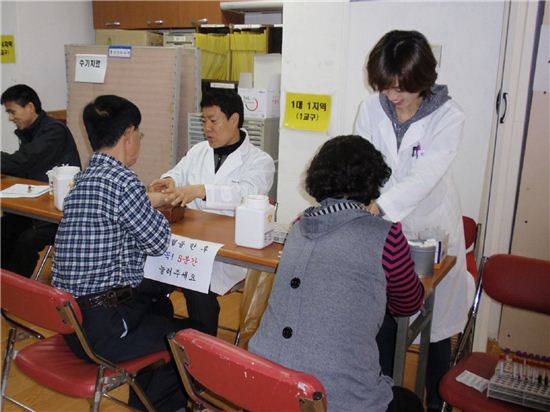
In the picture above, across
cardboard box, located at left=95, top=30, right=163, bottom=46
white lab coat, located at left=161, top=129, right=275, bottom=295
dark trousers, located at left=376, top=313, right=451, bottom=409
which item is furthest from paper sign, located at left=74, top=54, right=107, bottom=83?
dark trousers, located at left=376, top=313, right=451, bottom=409

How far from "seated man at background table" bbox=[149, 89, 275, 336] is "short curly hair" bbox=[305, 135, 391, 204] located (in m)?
0.88

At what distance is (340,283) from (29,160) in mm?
2249

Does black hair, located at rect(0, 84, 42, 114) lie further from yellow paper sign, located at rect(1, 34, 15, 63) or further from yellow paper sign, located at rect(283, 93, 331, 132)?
yellow paper sign, located at rect(1, 34, 15, 63)

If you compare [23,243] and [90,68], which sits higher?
[90,68]

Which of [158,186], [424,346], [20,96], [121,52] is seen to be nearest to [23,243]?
[20,96]

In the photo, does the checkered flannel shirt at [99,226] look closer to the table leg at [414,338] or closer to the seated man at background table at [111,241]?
the seated man at background table at [111,241]

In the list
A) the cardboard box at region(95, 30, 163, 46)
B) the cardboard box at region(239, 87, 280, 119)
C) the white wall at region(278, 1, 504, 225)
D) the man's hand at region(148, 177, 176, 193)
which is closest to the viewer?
the man's hand at region(148, 177, 176, 193)

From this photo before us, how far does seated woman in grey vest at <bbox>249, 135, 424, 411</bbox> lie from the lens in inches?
41.2

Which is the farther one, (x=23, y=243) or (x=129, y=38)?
(x=129, y=38)

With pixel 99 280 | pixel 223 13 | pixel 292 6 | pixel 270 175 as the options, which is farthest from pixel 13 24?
pixel 99 280

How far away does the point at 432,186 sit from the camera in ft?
5.46

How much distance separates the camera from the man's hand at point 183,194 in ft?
6.22

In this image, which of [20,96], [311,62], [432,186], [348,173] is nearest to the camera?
[348,173]

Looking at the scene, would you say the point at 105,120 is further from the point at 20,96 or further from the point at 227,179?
the point at 20,96
